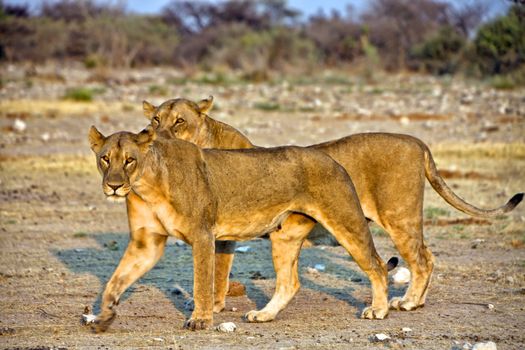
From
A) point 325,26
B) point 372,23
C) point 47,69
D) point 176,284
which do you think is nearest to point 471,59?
point 47,69

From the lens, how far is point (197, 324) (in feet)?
22.0

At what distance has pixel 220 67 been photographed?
135ft

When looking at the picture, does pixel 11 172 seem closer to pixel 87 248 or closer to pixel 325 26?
pixel 87 248

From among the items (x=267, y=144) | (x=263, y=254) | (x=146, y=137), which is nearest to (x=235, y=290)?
(x=263, y=254)

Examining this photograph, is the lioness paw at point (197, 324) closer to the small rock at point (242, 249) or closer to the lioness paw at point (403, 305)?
the lioness paw at point (403, 305)

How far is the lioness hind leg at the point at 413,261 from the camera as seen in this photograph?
7695 millimetres

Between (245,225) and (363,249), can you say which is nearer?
(245,225)

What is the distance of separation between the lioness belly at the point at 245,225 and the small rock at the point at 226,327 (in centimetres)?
58

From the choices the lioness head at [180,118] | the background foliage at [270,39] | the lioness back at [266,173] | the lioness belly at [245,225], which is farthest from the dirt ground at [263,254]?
the background foliage at [270,39]

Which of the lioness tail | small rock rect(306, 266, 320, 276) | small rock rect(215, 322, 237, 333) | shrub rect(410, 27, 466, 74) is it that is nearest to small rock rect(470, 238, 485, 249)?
small rock rect(306, 266, 320, 276)

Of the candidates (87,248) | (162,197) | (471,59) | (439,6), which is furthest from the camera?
(439,6)

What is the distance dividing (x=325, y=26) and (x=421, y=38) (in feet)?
27.0

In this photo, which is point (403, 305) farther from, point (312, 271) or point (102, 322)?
point (102, 322)

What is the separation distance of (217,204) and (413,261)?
1.67m
